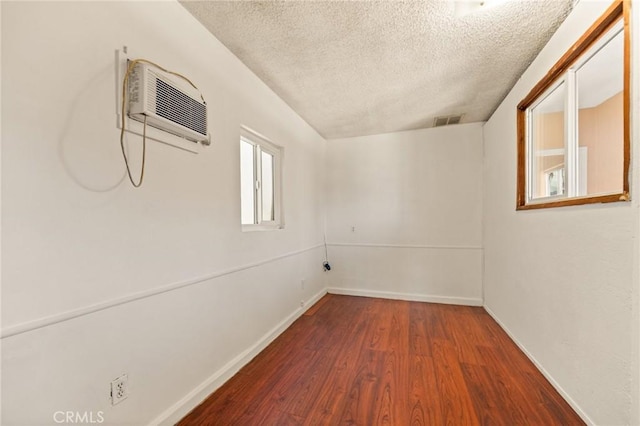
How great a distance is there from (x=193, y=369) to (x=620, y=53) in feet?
9.98

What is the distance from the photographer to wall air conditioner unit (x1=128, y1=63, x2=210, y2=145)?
1258 millimetres

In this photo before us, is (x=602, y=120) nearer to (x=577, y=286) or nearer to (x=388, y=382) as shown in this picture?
(x=577, y=286)

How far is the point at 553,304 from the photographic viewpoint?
5.94 ft

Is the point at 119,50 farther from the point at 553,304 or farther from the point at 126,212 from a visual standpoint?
the point at 553,304

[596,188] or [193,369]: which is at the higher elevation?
[596,188]

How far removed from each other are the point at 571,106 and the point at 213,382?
3068mm

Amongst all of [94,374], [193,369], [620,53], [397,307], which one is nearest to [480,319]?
[397,307]

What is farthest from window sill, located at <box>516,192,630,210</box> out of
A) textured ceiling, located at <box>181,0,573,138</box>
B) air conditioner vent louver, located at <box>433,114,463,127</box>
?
air conditioner vent louver, located at <box>433,114,463,127</box>

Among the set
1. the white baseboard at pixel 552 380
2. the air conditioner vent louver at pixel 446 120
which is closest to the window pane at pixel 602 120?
the white baseboard at pixel 552 380

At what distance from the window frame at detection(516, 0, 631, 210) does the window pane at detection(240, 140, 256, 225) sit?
2.46 m

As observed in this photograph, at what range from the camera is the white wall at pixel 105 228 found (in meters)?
0.93

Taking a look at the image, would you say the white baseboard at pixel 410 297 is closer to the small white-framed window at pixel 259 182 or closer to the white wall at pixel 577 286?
the white wall at pixel 577 286

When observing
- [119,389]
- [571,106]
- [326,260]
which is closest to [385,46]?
[571,106]

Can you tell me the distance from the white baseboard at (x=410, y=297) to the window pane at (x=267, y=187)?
1.94m
